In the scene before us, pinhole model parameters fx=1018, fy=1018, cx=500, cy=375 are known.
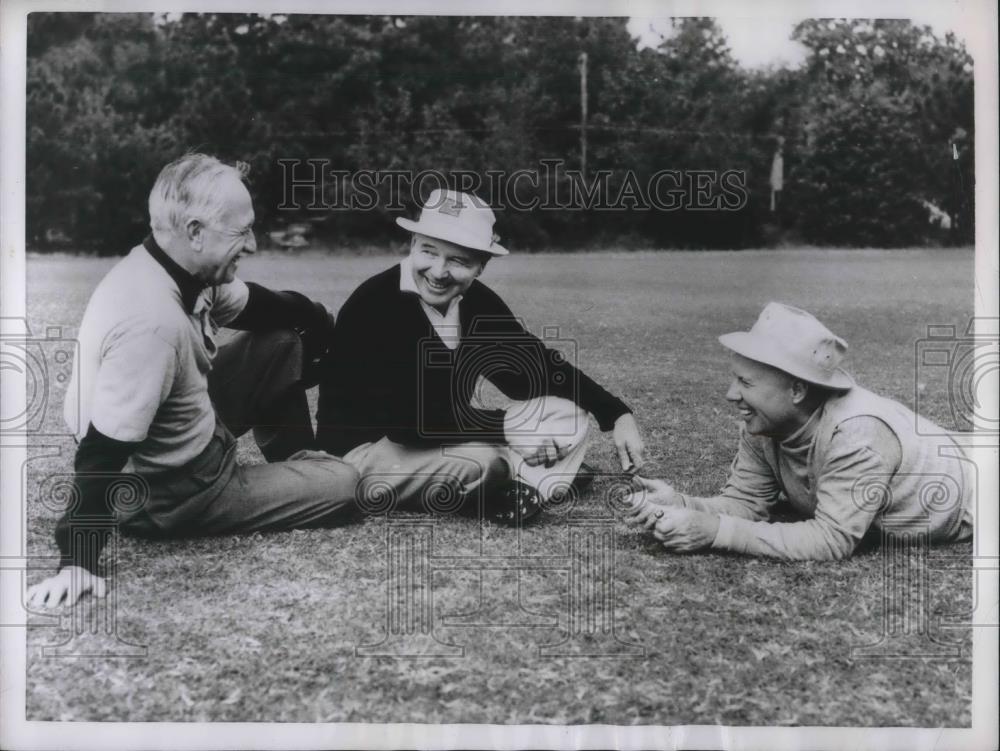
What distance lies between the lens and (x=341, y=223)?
146 inches

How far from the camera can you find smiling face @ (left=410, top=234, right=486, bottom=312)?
3695 mm

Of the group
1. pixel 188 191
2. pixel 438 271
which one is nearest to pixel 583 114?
pixel 438 271

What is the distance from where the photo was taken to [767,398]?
3611 mm

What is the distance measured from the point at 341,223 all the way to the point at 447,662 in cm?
160

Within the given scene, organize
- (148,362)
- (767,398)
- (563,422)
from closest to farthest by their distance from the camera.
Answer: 1. (148,362)
2. (767,398)
3. (563,422)

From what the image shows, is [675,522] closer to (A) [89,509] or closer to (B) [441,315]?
(B) [441,315]

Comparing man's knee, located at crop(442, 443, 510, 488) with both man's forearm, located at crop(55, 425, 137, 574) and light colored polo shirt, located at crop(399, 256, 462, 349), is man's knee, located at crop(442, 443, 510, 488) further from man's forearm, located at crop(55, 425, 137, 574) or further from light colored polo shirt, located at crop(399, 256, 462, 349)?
man's forearm, located at crop(55, 425, 137, 574)

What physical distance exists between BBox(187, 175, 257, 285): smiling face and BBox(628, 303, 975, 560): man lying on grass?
167 cm

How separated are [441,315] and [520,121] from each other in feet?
2.52

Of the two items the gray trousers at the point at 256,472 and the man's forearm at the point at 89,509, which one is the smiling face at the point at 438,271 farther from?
the man's forearm at the point at 89,509

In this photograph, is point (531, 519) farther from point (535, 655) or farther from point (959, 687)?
point (959, 687)

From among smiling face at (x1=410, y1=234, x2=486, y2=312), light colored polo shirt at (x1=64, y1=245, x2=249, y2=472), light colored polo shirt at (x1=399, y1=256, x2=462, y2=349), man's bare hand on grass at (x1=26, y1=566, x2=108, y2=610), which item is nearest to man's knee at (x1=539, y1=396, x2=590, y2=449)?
light colored polo shirt at (x1=399, y1=256, x2=462, y2=349)

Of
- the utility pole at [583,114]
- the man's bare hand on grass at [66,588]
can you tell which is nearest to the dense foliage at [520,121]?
the utility pole at [583,114]

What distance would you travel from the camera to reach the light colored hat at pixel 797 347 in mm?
3551
